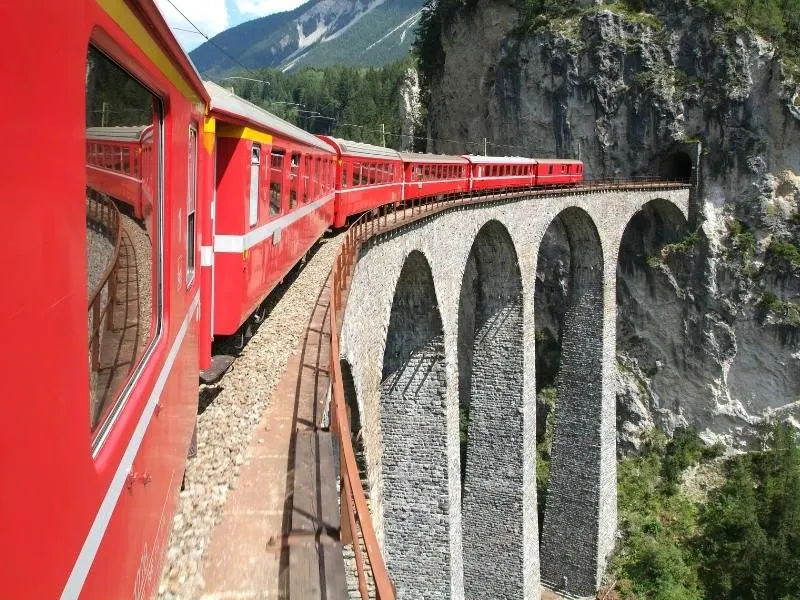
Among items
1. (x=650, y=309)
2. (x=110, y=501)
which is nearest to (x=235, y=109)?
(x=110, y=501)

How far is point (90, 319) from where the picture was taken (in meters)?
2.00

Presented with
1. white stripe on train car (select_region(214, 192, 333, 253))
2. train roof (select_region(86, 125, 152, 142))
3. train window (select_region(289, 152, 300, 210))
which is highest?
train window (select_region(289, 152, 300, 210))

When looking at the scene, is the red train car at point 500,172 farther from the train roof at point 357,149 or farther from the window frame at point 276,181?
the window frame at point 276,181

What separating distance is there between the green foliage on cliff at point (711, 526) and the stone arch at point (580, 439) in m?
1.65

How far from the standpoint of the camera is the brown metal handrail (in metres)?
2.00

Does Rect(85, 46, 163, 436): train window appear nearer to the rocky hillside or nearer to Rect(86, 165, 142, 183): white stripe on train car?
Rect(86, 165, 142, 183): white stripe on train car

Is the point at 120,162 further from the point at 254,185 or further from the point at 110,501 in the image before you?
the point at 254,185

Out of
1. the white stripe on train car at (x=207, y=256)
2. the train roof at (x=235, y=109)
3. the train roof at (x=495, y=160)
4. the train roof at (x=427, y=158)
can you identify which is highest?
the train roof at (x=495, y=160)

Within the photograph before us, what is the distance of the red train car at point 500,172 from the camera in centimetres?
2070

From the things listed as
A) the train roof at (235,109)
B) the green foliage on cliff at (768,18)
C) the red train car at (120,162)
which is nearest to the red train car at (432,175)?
the train roof at (235,109)

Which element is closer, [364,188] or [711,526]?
[364,188]

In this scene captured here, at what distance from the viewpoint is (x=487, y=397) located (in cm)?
1952

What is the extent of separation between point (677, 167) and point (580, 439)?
15.0 m

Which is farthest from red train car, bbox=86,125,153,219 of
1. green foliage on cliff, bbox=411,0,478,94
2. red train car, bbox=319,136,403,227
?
green foliage on cliff, bbox=411,0,478,94
